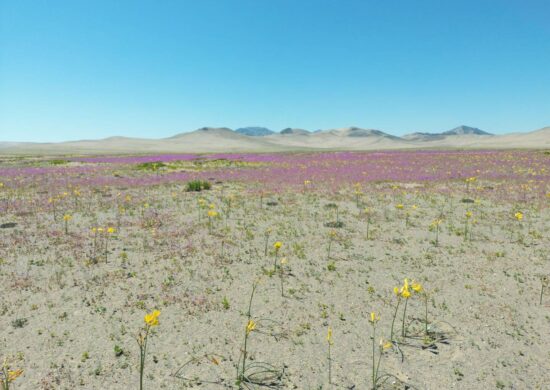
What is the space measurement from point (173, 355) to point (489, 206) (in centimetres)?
1598

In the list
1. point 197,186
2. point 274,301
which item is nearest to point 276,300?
point 274,301

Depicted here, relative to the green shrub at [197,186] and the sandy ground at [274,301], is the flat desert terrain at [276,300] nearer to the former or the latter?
the sandy ground at [274,301]

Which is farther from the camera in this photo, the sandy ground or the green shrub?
the green shrub

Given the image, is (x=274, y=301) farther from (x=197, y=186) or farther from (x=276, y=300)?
(x=197, y=186)

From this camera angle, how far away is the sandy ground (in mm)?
5043

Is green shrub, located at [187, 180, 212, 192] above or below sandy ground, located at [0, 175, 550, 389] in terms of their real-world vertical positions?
above

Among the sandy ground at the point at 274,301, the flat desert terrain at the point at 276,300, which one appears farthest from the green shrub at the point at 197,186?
the sandy ground at the point at 274,301

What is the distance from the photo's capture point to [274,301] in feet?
23.5

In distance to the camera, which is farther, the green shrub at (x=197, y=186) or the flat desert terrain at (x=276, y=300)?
the green shrub at (x=197, y=186)

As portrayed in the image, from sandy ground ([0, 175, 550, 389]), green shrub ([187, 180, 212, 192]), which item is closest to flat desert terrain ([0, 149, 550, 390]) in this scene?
sandy ground ([0, 175, 550, 389])

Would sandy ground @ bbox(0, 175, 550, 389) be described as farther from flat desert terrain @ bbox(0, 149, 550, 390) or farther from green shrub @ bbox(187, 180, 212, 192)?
green shrub @ bbox(187, 180, 212, 192)

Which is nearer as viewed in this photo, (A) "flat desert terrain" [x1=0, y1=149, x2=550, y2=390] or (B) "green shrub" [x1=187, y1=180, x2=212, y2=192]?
(A) "flat desert terrain" [x1=0, y1=149, x2=550, y2=390]

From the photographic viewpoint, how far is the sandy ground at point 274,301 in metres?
5.04

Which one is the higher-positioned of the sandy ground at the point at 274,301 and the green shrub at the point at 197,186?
the green shrub at the point at 197,186
